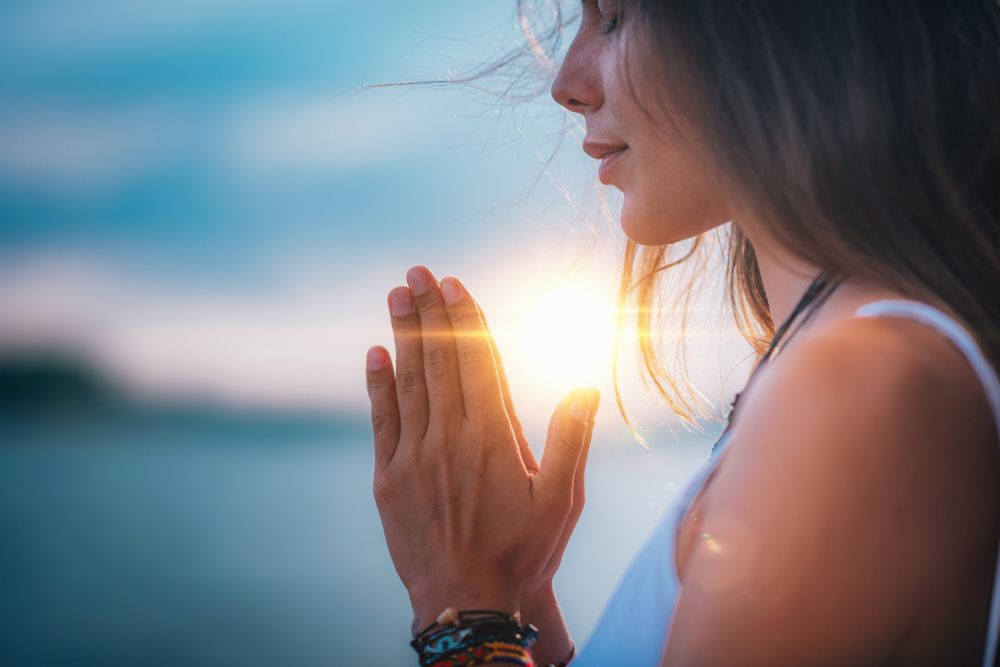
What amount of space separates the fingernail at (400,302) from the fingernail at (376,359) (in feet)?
0.49

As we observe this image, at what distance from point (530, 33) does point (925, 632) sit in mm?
2150

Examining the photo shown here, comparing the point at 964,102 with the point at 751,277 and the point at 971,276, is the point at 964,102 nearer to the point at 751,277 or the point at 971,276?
the point at 971,276

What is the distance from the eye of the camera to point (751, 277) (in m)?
2.95

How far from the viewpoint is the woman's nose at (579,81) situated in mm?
2227

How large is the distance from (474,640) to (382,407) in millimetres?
667

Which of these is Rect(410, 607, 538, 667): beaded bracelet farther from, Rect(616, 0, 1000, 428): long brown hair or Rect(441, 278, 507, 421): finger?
Rect(616, 0, 1000, 428): long brown hair

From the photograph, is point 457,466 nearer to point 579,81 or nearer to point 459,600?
point 459,600

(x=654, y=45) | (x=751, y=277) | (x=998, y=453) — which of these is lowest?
(x=998, y=453)

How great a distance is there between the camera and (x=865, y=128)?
5.18 ft

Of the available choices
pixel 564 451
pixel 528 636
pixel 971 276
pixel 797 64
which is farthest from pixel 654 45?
pixel 528 636

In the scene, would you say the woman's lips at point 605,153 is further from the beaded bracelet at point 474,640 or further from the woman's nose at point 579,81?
the beaded bracelet at point 474,640

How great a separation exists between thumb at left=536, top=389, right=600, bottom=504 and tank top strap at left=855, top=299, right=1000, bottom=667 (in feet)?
2.96

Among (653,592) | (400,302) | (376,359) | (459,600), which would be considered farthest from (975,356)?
(376,359)

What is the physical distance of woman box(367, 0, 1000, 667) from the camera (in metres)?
1.26
